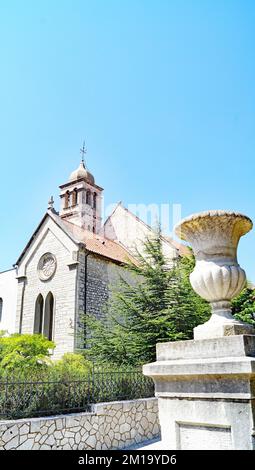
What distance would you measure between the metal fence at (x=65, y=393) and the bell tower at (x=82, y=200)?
2409 centimetres

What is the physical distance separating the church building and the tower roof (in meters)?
12.7

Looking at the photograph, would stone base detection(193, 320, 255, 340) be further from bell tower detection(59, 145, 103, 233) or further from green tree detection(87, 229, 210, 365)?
bell tower detection(59, 145, 103, 233)

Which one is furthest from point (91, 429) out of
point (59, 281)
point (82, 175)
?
point (82, 175)

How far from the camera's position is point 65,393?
25.8 feet

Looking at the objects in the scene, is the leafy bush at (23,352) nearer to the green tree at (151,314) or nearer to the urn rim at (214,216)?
the green tree at (151,314)

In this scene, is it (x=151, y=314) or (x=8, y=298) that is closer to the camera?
(x=151, y=314)

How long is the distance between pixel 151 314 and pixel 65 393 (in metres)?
5.28

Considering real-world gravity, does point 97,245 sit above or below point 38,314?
above

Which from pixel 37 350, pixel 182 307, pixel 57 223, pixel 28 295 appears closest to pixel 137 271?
pixel 182 307

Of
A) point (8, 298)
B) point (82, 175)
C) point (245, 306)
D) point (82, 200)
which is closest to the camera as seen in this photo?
point (245, 306)

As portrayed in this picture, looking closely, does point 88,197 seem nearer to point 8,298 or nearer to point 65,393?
point 8,298

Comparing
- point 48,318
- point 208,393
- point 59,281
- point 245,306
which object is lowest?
point 208,393
